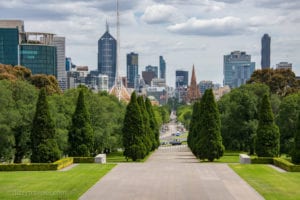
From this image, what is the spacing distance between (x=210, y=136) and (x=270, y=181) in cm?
1960

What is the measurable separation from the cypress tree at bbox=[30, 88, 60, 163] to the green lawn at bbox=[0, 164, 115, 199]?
8.02 ft

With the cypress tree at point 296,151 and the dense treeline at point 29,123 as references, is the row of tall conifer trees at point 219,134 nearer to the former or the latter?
the cypress tree at point 296,151

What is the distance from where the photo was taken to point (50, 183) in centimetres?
4022

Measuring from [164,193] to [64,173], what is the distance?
1316cm

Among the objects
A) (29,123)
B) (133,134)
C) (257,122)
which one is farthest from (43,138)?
(257,122)

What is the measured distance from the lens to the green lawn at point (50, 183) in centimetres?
3506

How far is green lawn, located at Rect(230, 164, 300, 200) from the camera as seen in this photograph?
35.3m

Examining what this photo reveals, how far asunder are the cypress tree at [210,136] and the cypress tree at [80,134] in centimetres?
1082

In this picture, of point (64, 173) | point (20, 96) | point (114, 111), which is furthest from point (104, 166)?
point (114, 111)

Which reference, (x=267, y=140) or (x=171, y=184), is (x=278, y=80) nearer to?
(x=267, y=140)

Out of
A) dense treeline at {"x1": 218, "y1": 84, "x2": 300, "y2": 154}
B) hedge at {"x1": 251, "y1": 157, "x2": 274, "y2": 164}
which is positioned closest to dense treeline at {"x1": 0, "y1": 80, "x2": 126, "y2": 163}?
dense treeline at {"x1": 218, "y1": 84, "x2": 300, "y2": 154}

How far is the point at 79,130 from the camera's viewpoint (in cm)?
5978

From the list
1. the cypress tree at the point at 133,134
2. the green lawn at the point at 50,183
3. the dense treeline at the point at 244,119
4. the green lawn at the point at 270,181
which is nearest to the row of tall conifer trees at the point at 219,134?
the green lawn at the point at 270,181

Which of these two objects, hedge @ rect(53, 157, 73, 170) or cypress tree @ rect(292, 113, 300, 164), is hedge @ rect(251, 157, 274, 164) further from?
hedge @ rect(53, 157, 73, 170)
